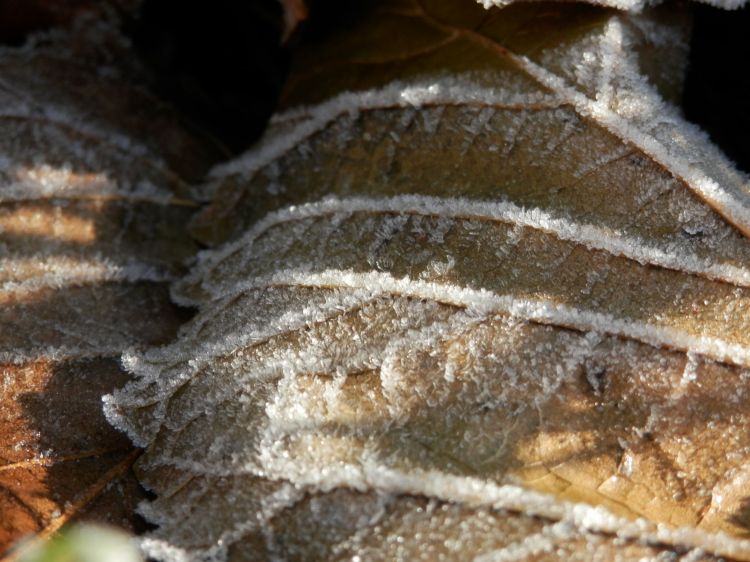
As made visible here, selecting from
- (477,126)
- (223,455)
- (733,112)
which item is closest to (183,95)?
(477,126)

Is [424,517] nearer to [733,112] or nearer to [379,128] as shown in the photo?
[379,128]

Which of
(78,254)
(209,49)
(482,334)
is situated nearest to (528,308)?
(482,334)

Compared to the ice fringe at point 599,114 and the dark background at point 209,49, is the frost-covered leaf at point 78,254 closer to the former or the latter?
the dark background at point 209,49

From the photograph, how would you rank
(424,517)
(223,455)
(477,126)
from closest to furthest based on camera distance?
1. (424,517)
2. (223,455)
3. (477,126)

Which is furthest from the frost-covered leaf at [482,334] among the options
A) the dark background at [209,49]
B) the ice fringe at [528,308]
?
the dark background at [209,49]

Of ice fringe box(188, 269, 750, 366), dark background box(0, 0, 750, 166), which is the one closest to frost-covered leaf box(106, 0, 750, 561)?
ice fringe box(188, 269, 750, 366)

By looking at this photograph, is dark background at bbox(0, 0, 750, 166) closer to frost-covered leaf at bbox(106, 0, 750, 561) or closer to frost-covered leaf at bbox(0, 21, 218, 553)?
frost-covered leaf at bbox(0, 21, 218, 553)
